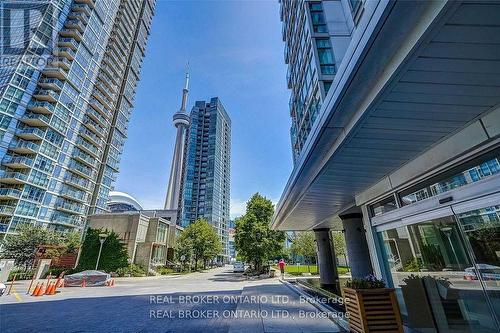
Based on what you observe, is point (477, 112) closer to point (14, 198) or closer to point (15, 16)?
point (14, 198)

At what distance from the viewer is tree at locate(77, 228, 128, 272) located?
28656 mm

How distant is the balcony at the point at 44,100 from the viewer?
42625mm

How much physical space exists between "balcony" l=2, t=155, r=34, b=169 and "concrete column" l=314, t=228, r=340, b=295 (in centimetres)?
4771

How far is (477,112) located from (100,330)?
9.69 meters

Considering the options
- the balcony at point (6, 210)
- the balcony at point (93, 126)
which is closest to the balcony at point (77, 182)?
the balcony at point (6, 210)

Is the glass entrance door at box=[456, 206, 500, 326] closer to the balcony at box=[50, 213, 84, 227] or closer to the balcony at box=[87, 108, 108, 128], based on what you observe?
the balcony at box=[50, 213, 84, 227]

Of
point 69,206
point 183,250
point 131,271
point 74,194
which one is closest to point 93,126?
point 74,194

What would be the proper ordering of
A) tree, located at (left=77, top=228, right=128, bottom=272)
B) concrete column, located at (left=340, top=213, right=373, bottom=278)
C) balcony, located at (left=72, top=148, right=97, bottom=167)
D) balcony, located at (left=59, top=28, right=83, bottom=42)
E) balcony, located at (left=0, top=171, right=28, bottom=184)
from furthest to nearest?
balcony, located at (left=59, top=28, right=83, bottom=42), balcony, located at (left=72, top=148, right=97, bottom=167), balcony, located at (left=0, top=171, right=28, bottom=184), tree, located at (left=77, top=228, right=128, bottom=272), concrete column, located at (left=340, top=213, right=373, bottom=278)

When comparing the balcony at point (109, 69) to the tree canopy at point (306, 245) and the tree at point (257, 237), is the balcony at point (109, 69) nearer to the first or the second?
the tree at point (257, 237)

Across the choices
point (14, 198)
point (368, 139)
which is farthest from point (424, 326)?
point (14, 198)

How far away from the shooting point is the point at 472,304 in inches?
177

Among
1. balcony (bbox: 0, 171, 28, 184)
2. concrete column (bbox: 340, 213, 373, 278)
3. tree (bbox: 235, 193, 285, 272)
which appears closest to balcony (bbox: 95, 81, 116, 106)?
balcony (bbox: 0, 171, 28, 184)

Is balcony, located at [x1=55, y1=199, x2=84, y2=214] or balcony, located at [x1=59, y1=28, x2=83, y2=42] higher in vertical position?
balcony, located at [x1=59, y1=28, x2=83, y2=42]

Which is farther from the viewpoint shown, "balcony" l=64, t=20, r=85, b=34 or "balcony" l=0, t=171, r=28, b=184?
"balcony" l=64, t=20, r=85, b=34
